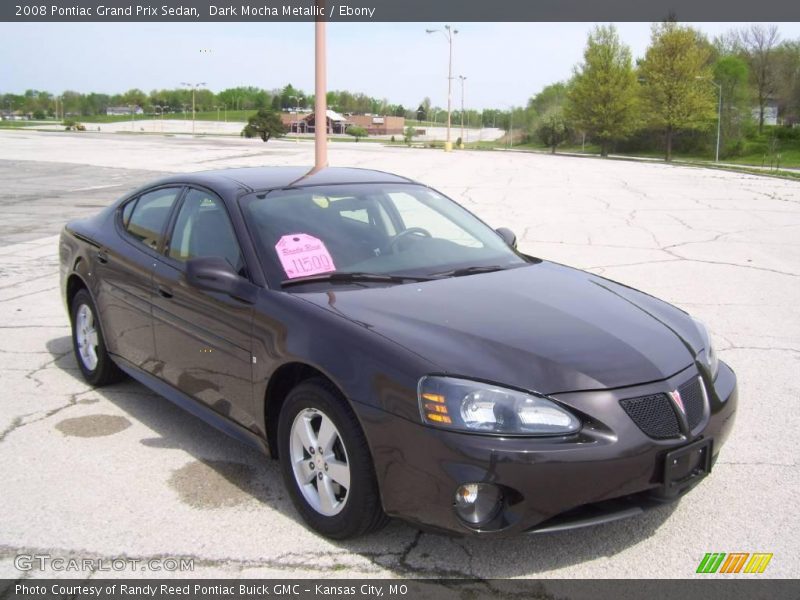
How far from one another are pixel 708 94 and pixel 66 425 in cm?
6558

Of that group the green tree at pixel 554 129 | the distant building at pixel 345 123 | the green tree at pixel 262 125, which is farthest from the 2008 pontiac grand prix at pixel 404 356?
the distant building at pixel 345 123

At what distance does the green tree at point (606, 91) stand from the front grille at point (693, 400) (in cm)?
6757

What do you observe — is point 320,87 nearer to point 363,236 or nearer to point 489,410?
point 363,236

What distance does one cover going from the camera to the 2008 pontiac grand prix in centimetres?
285

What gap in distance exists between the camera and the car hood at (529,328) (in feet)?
9.80

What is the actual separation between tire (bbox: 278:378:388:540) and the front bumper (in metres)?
0.10

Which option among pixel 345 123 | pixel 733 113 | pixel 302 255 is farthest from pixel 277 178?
pixel 345 123

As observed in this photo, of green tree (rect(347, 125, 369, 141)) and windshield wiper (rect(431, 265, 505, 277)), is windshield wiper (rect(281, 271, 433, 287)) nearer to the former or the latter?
windshield wiper (rect(431, 265, 505, 277))

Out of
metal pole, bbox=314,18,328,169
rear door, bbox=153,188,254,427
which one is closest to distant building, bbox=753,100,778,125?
metal pole, bbox=314,18,328,169

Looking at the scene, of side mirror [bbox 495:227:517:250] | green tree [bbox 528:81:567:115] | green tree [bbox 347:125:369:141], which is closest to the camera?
side mirror [bbox 495:227:517:250]

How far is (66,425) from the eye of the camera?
470 centimetres

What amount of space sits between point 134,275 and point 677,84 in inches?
2555

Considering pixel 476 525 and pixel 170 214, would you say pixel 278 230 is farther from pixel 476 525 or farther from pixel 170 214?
pixel 476 525

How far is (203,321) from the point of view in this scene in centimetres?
397
